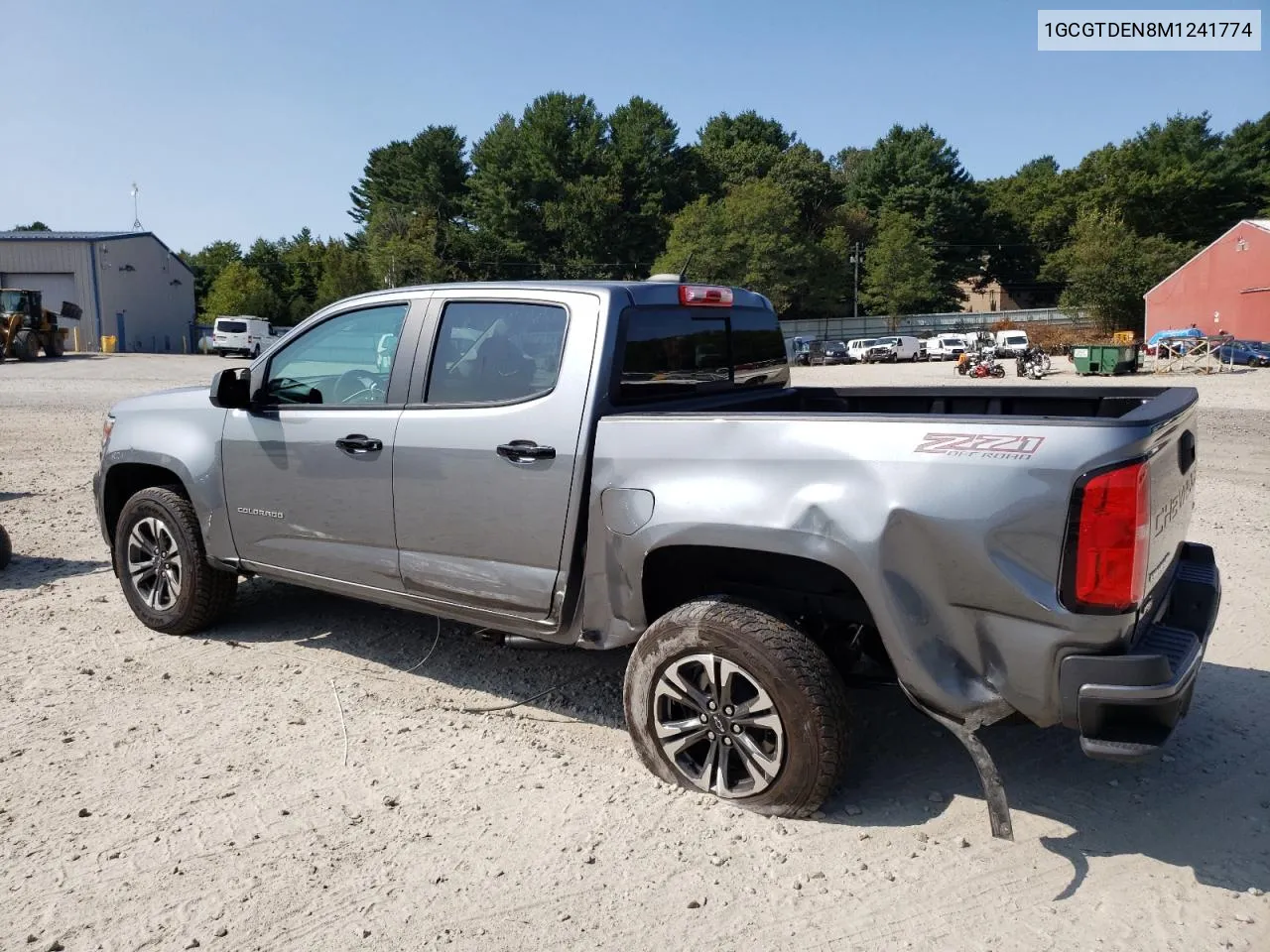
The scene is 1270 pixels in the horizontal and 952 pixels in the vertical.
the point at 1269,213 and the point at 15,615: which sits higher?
the point at 1269,213

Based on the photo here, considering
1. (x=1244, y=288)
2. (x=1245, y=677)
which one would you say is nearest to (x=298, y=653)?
(x=1245, y=677)

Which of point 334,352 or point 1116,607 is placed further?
point 334,352

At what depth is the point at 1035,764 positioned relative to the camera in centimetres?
393

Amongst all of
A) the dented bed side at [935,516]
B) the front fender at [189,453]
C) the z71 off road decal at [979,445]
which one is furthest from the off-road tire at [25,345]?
the z71 off road decal at [979,445]

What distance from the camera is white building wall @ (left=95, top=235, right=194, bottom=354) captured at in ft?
168

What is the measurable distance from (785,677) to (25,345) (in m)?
40.2

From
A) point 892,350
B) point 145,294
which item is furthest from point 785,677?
point 145,294

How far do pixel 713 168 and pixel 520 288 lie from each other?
3384 inches

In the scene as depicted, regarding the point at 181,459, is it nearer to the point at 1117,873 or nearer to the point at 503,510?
the point at 503,510

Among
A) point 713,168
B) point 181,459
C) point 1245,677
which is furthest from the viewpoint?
point 713,168

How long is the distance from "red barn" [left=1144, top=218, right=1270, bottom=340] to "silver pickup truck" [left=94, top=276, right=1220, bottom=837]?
5499 cm

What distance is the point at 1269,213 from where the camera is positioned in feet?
248

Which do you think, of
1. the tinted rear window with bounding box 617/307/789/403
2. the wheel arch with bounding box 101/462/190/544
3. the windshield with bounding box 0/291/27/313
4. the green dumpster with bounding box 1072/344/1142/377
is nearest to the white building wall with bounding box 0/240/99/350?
the windshield with bounding box 0/291/27/313

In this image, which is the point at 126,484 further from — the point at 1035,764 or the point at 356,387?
the point at 1035,764
